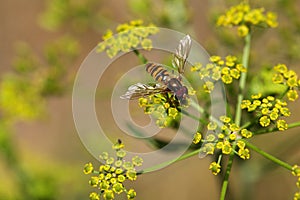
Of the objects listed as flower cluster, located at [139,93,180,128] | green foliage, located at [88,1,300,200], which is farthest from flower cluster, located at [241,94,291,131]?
flower cluster, located at [139,93,180,128]

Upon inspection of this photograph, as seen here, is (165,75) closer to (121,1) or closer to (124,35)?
(124,35)

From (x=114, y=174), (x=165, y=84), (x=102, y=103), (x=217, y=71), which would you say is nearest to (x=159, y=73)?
(x=165, y=84)

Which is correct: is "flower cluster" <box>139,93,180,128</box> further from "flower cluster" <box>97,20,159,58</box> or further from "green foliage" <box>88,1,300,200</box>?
"flower cluster" <box>97,20,159,58</box>

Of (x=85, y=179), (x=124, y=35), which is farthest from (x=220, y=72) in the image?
(x=85, y=179)

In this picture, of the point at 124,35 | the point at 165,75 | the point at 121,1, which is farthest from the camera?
the point at 121,1

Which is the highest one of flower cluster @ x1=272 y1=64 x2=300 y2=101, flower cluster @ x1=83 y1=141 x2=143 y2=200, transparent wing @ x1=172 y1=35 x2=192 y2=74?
transparent wing @ x1=172 y1=35 x2=192 y2=74

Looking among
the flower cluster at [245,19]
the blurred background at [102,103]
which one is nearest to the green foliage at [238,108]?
the flower cluster at [245,19]

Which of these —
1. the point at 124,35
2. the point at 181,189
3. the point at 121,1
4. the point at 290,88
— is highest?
the point at 121,1
